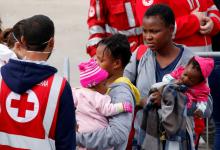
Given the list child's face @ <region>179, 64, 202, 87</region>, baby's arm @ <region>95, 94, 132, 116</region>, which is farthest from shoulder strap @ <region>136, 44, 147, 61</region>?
baby's arm @ <region>95, 94, 132, 116</region>

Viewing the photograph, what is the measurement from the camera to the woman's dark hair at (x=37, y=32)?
4.04 metres

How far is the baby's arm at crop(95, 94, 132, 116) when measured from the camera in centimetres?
456

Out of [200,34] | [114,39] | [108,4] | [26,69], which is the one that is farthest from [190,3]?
[26,69]

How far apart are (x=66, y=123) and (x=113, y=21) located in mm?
2360

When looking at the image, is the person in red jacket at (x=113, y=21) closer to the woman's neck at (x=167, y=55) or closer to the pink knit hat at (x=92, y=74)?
the woman's neck at (x=167, y=55)

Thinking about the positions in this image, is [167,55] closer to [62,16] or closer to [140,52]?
[140,52]

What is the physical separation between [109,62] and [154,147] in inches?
23.8

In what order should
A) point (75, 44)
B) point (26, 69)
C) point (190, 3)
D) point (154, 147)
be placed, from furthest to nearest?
point (75, 44) → point (190, 3) → point (154, 147) → point (26, 69)

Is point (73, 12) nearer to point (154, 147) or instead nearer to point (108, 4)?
point (108, 4)

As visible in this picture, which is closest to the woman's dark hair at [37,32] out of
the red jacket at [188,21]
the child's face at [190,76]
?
the child's face at [190,76]

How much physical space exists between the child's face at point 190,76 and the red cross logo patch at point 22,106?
3.70ft

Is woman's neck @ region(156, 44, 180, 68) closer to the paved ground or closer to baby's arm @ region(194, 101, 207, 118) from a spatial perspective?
baby's arm @ region(194, 101, 207, 118)

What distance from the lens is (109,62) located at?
15.8 ft

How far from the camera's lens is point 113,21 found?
6281mm
